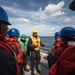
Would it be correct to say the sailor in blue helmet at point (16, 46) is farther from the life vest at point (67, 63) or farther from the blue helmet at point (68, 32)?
the life vest at point (67, 63)

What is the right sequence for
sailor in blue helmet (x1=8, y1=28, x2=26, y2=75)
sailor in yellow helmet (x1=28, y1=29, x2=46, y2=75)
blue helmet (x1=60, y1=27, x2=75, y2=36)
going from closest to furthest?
blue helmet (x1=60, y1=27, x2=75, y2=36), sailor in blue helmet (x1=8, y1=28, x2=26, y2=75), sailor in yellow helmet (x1=28, y1=29, x2=46, y2=75)

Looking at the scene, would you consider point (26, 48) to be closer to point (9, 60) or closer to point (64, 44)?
point (64, 44)

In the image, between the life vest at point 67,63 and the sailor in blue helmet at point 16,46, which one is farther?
the sailor in blue helmet at point 16,46

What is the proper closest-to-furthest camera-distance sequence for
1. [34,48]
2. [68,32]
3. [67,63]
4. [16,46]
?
[67,63]
[68,32]
[16,46]
[34,48]

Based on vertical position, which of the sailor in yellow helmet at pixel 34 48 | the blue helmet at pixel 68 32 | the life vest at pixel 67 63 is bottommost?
the sailor in yellow helmet at pixel 34 48

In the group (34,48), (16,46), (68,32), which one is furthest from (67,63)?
(34,48)

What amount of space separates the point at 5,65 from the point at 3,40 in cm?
33

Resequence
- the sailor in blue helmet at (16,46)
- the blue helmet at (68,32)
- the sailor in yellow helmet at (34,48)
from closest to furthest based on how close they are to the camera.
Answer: the blue helmet at (68,32)
the sailor in blue helmet at (16,46)
the sailor in yellow helmet at (34,48)

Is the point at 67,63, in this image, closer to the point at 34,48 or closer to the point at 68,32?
the point at 68,32

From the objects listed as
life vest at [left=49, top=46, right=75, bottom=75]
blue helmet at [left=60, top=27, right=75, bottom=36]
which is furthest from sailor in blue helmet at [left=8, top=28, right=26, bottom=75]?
life vest at [left=49, top=46, right=75, bottom=75]

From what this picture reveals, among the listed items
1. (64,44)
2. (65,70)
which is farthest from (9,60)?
(64,44)

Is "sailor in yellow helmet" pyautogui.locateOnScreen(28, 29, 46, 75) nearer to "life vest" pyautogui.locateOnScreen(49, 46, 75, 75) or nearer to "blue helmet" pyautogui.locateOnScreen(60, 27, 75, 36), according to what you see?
"blue helmet" pyautogui.locateOnScreen(60, 27, 75, 36)

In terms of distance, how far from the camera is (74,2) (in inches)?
50.2

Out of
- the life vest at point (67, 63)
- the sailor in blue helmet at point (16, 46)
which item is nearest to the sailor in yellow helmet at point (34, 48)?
the sailor in blue helmet at point (16, 46)
